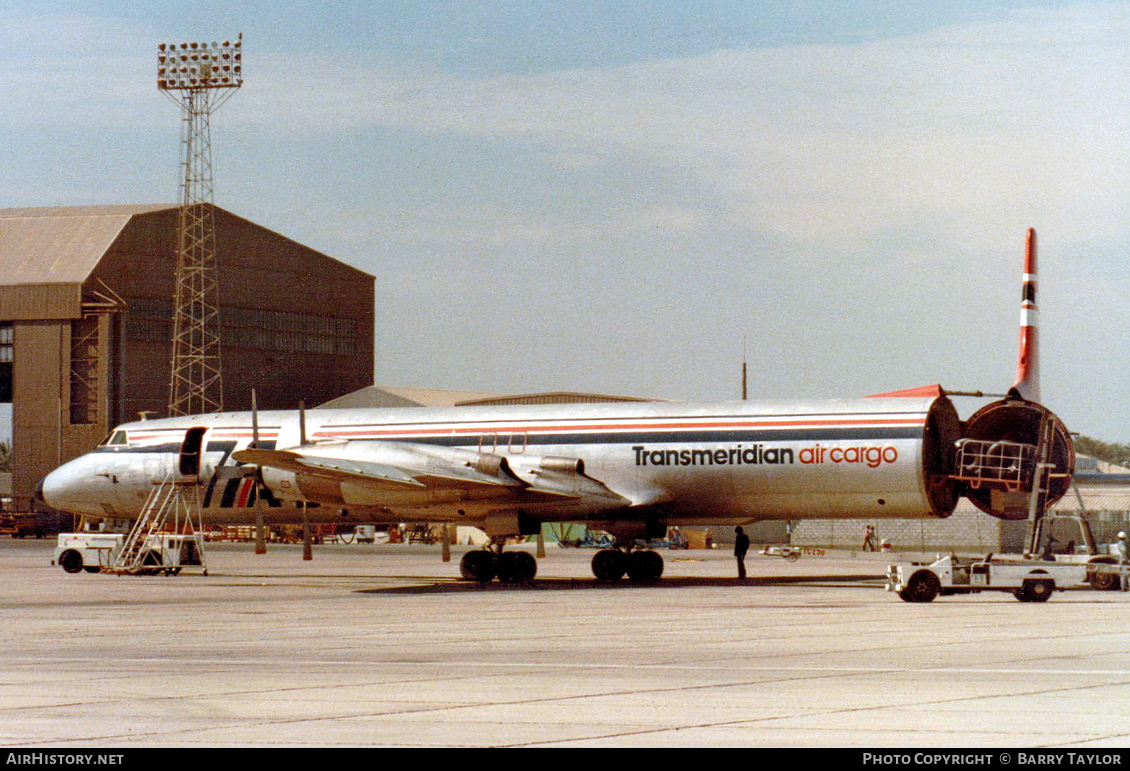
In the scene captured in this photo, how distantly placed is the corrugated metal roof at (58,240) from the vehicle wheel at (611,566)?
55994 mm

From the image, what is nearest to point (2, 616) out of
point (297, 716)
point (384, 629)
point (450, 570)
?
point (384, 629)

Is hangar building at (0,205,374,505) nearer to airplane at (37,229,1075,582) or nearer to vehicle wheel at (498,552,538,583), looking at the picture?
airplane at (37,229,1075,582)

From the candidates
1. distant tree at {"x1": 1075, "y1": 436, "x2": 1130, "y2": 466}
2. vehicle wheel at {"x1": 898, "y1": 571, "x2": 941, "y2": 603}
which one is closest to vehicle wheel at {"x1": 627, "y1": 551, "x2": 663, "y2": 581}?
vehicle wheel at {"x1": 898, "y1": 571, "x2": 941, "y2": 603}

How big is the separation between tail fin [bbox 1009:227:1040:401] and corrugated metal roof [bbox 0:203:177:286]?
63.4m

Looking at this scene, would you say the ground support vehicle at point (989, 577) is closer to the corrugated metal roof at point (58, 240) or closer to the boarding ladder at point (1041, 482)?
the boarding ladder at point (1041, 482)

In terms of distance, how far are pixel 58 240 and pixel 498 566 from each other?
62.6 m

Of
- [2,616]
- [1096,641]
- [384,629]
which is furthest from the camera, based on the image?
[2,616]

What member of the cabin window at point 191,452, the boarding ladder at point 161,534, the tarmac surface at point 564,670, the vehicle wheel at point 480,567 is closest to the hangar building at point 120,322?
the boarding ladder at point 161,534

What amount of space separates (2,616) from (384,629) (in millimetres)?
7682

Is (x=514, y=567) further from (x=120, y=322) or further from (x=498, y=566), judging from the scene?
(x=120, y=322)

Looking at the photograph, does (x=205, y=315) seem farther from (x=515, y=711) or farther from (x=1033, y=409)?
(x=515, y=711)

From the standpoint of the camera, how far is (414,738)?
11016 mm

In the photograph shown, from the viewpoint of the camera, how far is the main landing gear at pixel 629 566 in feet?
124

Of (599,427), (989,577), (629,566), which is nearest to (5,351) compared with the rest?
(629,566)
